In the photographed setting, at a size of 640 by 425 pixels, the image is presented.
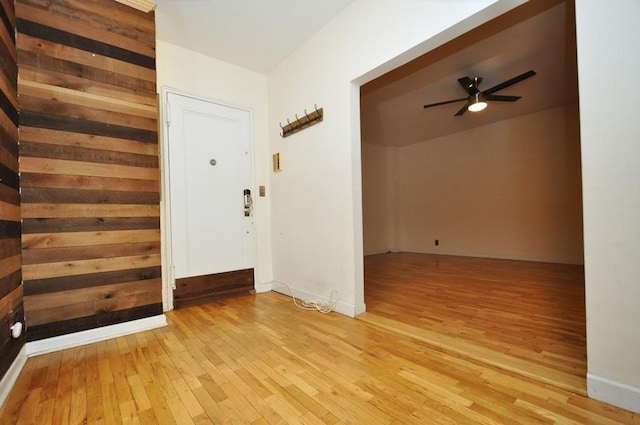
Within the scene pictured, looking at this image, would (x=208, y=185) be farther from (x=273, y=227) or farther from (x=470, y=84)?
(x=470, y=84)

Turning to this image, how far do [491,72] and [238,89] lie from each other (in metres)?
3.11

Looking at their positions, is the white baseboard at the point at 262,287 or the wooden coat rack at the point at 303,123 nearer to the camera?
the wooden coat rack at the point at 303,123

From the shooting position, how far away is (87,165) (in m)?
2.11

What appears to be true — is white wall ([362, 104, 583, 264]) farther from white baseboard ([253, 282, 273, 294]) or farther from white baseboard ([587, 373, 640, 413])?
white baseboard ([587, 373, 640, 413])

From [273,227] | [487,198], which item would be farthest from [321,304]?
[487,198]

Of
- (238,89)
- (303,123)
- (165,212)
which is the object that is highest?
(238,89)

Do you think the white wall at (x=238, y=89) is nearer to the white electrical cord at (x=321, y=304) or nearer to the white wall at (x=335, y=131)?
the white wall at (x=335, y=131)

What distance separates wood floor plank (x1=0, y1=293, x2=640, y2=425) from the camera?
1230 millimetres

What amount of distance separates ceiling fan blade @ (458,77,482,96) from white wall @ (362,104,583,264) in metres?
2.35

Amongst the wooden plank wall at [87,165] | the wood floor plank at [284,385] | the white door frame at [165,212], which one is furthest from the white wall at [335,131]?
the wooden plank wall at [87,165]

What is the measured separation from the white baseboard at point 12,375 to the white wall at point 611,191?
2.91 meters

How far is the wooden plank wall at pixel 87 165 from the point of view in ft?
6.34

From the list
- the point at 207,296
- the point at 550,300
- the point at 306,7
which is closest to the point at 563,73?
the point at 550,300

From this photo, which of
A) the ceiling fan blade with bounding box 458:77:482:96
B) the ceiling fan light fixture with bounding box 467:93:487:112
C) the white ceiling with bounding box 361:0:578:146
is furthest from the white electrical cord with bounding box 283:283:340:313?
the ceiling fan light fixture with bounding box 467:93:487:112
